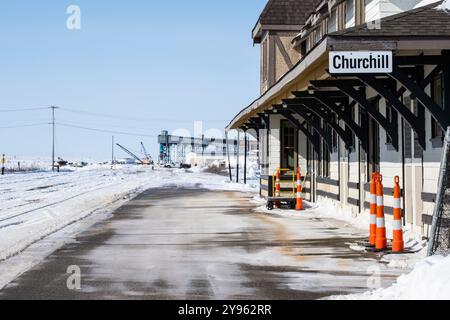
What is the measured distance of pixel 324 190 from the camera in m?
18.2

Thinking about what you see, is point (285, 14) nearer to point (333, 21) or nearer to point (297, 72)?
point (333, 21)

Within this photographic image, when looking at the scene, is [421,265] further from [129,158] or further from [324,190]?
[129,158]

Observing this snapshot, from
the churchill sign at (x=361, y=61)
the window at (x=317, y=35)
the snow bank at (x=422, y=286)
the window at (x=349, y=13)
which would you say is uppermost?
the window at (x=317, y=35)

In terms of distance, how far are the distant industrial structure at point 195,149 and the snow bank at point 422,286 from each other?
113968 mm

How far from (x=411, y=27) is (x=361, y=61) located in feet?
3.38

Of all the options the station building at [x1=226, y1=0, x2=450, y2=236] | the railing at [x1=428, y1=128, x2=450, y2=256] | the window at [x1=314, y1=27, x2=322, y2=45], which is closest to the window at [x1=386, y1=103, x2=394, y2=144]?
the station building at [x1=226, y1=0, x2=450, y2=236]

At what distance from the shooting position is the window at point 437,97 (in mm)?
10000

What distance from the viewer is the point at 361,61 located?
8914mm

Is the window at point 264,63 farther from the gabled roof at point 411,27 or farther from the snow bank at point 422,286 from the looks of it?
the snow bank at point 422,286

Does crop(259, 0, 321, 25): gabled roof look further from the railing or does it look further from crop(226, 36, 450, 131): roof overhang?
the railing

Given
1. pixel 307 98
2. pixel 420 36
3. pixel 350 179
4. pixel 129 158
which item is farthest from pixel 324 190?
pixel 129 158

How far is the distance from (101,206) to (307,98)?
7.87 metres

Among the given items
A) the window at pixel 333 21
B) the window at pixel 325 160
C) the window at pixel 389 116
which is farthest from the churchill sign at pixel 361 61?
the window at pixel 333 21

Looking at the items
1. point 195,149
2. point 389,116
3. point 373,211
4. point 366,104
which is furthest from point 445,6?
point 195,149
